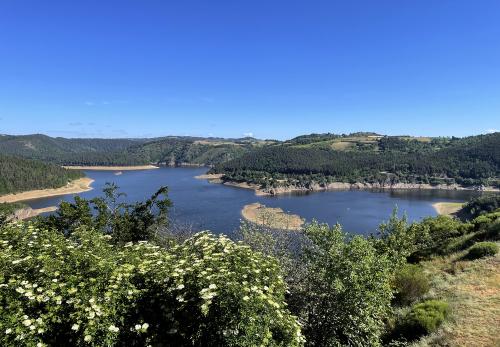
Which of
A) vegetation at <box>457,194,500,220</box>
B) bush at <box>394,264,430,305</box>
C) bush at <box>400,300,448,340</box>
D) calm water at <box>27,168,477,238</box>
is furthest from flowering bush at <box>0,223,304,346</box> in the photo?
vegetation at <box>457,194,500,220</box>

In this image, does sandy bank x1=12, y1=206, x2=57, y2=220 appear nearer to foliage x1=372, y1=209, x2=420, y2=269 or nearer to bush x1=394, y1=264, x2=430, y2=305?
foliage x1=372, y1=209, x2=420, y2=269

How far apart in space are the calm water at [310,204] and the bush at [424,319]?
77.4 metres

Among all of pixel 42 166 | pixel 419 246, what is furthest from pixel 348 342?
pixel 42 166

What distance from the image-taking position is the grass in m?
13.9

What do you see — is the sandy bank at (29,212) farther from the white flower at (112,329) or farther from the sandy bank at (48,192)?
the white flower at (112,329)

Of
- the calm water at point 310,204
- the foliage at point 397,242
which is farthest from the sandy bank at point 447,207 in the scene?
the foliage at point 397,242

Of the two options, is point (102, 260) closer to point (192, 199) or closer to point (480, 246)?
point (480, 246)

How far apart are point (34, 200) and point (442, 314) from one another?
560 ft

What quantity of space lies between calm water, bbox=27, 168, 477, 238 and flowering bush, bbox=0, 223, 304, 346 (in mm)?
82039

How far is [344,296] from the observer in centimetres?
1288

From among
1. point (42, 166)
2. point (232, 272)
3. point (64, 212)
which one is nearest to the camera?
point (232, 272)

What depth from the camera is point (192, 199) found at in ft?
494

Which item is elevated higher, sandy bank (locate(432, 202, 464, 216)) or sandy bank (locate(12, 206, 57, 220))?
sandy bank (locate(432, 202, 464, 216))

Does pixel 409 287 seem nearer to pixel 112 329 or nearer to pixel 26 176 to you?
pixel 112 329
